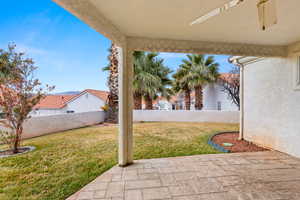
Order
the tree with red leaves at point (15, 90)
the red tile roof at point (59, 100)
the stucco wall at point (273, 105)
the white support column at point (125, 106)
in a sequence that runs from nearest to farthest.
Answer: the white support column at point (125, 106)
the stucco wall at point (273, 105)
the tree with red leaves at point (15, 90)
the red tile roof at point (59, 100)

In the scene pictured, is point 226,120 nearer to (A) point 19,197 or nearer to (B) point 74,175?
(B) point 74,175

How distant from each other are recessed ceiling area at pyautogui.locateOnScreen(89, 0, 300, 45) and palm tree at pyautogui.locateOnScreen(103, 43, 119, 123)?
6.11 m

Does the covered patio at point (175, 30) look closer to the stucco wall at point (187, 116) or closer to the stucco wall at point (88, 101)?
the stucco wall at point (187, 116)

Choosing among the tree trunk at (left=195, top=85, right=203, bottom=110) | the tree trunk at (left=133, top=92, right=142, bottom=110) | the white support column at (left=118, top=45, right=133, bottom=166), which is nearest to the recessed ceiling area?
the white support column at (left=118, top=45, right=133, bottom=166)

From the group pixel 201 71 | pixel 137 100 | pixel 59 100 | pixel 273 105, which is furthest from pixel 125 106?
pixel 59 100

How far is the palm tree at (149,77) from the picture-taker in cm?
881

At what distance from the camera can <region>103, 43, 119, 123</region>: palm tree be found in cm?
855

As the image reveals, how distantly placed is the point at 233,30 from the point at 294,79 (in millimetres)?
2001

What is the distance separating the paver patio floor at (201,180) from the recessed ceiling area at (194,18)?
2.51 meters

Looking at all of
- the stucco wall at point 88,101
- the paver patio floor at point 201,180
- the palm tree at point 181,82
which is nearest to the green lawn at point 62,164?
the paver patio floor at point 201,180

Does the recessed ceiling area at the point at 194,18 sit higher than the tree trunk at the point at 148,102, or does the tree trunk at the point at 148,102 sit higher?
the recessed ceiling area at the point at 194,18

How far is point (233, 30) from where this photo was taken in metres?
2.65

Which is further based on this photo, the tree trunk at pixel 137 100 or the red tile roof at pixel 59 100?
the tree trunk at pixel 137 100

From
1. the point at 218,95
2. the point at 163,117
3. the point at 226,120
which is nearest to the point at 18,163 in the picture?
the point at 163,117
